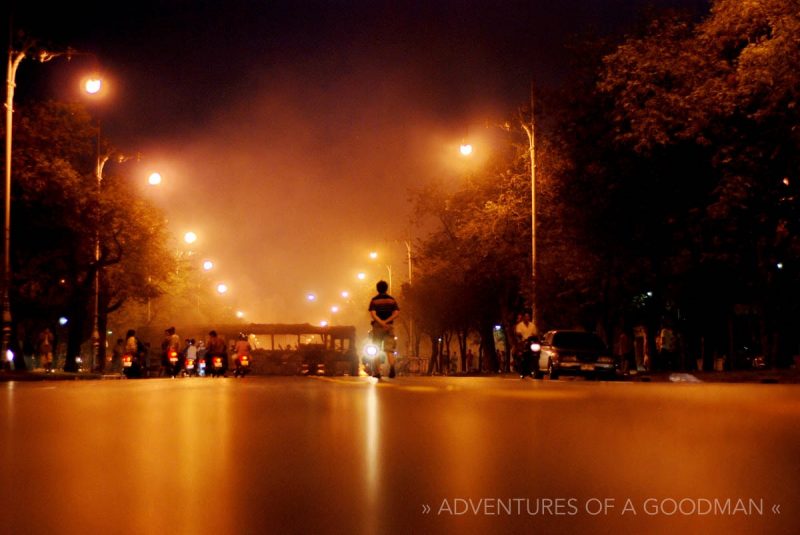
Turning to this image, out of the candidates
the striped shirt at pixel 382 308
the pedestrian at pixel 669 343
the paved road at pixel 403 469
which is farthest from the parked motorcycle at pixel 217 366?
the pedestrian at pixel 669 343

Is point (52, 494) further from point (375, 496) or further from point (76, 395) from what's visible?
point (76, 395)

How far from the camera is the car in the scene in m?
34.2


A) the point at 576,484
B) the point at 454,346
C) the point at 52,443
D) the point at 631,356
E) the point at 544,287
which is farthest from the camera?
the point at 454,346

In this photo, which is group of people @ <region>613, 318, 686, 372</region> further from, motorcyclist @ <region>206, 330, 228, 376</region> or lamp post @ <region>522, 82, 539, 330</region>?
motorcyclist @ <region>206, 330, 228, 376</region>

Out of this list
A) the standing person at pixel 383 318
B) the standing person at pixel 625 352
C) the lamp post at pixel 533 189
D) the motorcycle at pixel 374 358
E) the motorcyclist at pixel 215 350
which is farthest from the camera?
the standing person at pixel 625 352

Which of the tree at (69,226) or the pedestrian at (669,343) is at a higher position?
the tree at (69,226)

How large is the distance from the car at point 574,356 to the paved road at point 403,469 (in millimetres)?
20169

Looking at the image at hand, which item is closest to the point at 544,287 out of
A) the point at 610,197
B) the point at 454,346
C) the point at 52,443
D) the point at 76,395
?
the point at 610,197

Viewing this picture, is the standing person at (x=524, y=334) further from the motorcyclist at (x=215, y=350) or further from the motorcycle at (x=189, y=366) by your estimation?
the motorcycle at (x=189, y=366)

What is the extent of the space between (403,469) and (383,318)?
16053 mm

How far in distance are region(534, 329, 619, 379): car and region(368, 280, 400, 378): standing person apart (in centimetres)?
1012

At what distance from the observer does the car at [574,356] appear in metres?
34.2

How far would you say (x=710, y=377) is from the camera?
115 feet

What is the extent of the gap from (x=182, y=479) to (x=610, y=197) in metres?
30.4
